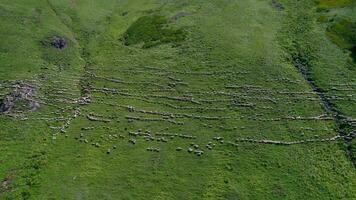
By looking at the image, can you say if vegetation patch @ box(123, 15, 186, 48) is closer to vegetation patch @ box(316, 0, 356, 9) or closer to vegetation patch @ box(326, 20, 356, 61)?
vegetation patch @ box(326, 20, 356, 61)

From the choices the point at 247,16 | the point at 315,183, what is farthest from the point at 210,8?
the point at 315,183

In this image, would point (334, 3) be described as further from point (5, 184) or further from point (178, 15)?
point (5, 184)

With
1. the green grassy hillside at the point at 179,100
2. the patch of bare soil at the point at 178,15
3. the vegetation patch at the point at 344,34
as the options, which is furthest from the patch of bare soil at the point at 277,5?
the patch of bare soil at the point at 178,15

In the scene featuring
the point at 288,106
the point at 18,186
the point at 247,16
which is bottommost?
the point at 18,186

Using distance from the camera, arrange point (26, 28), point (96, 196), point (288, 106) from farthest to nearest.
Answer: point (26, 28)
point (288, 106)
point (96, 196)

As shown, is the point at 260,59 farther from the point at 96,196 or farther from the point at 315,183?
the point at 96,196

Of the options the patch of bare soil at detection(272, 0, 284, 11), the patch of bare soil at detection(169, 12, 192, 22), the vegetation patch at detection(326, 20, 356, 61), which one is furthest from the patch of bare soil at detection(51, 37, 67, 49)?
the vegetation patch at detection(326, 20, 356, 61)
